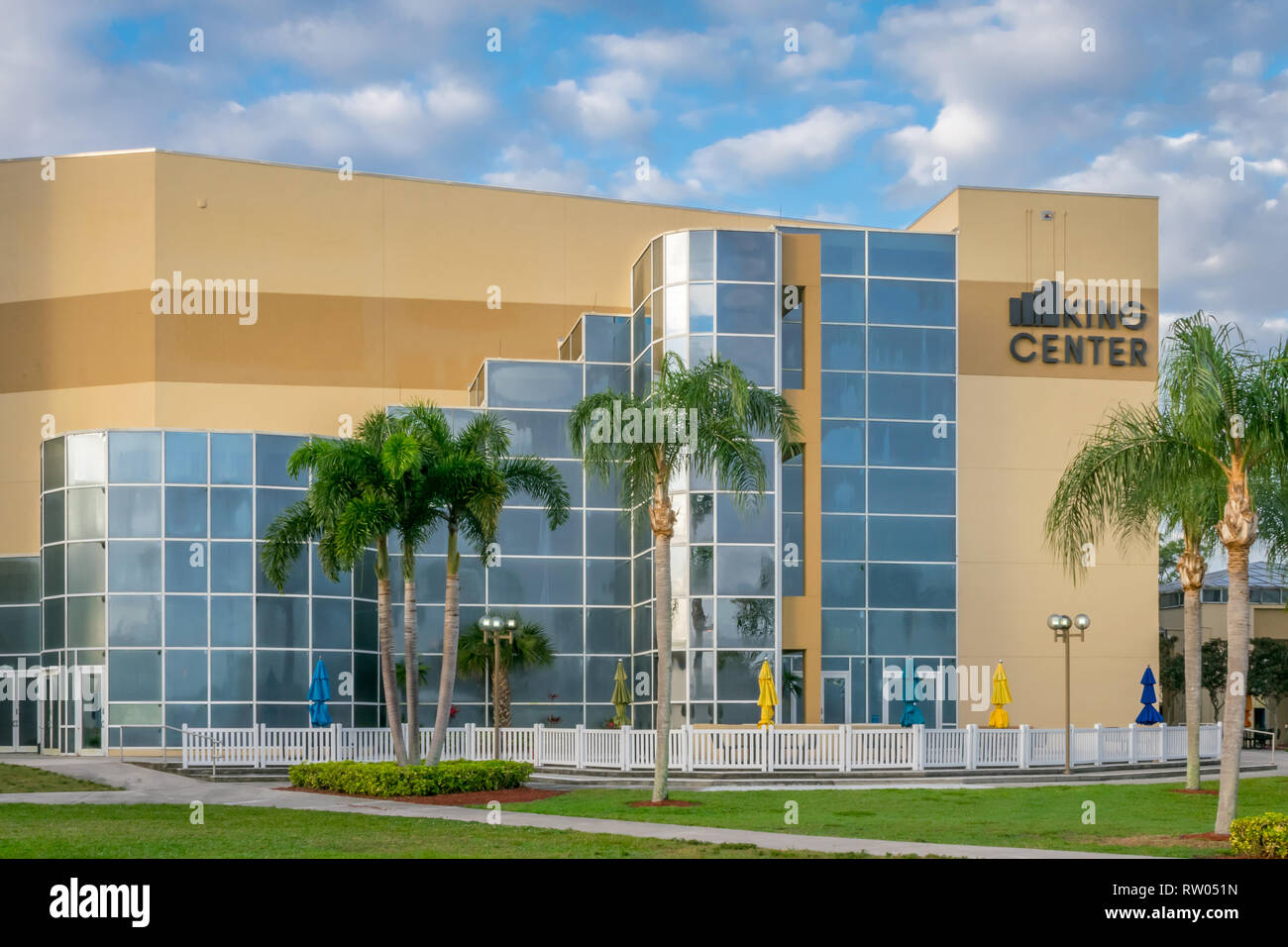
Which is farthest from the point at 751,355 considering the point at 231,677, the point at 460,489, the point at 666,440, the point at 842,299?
the point at 231,677

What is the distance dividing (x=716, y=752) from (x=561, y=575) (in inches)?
505

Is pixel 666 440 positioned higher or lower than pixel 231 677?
higher

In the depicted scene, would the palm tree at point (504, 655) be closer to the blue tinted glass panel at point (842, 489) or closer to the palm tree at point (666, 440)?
the blue tinted glass panel at point (842, 489)

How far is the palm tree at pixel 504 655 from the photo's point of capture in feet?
134

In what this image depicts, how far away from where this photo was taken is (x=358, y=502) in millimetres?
28656

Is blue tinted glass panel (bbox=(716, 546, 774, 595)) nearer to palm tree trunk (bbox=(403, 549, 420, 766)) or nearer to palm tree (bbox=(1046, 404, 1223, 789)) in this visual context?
palm tree trunk (bbox=(403, 549, 420, 766))

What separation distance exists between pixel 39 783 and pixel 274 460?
12.9 meters

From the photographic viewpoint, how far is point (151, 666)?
→ 3834 centimetres

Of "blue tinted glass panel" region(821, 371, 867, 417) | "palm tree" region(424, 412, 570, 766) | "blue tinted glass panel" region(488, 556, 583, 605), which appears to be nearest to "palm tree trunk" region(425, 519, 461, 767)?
"palm tree" region(424, 412, 570, 766)

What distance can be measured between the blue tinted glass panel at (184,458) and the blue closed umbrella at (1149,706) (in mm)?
25909

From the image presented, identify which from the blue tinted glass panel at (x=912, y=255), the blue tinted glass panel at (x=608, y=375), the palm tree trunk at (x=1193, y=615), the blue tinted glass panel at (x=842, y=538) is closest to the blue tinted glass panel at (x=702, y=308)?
the blue tinted glass panel at (x=608, y=375)

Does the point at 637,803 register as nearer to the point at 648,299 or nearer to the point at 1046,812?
the point at 1046,812

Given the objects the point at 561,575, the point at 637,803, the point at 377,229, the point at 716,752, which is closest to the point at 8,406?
the point at 377,229

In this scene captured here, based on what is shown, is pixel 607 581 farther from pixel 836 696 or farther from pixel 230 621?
pixel 230 621
